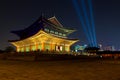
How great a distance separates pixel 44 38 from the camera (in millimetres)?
41062

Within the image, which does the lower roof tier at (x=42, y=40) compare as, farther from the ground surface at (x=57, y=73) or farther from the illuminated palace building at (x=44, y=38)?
the ground surface at (x=57, y=73)

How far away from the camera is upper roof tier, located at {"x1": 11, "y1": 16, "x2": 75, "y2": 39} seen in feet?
144

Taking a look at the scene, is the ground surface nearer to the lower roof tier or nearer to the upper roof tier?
the lower roof tier

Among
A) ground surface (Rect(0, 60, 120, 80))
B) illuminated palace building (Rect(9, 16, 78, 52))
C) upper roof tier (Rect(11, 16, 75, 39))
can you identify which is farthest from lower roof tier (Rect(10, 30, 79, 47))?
ground surface (Rect(0, 60, 120, 80))

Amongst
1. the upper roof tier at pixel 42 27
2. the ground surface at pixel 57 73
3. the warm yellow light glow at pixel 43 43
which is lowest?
the ground surface at pixel 57 73

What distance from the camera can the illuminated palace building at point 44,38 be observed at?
4122 cm

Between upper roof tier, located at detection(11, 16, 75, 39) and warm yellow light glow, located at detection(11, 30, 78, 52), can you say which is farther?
upper roof tier, located at detection(11, 16, 75, 39)

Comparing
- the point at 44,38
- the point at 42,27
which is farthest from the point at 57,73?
the point at 42,27

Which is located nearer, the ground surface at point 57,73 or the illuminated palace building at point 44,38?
the ground surface at point 57,73

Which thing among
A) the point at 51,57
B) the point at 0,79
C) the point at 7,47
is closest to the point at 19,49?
the point at 7,47

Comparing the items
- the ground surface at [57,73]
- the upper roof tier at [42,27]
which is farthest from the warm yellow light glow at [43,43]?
the ground surface at [57,73]

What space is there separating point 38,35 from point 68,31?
13.8 meters

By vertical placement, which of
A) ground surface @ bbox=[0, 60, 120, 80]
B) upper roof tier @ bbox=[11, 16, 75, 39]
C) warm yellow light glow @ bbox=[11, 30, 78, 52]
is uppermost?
upper roof tier @ bbox=[11, 16, 75, 39]

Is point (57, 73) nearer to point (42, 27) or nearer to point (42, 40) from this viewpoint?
point (42, 40)
